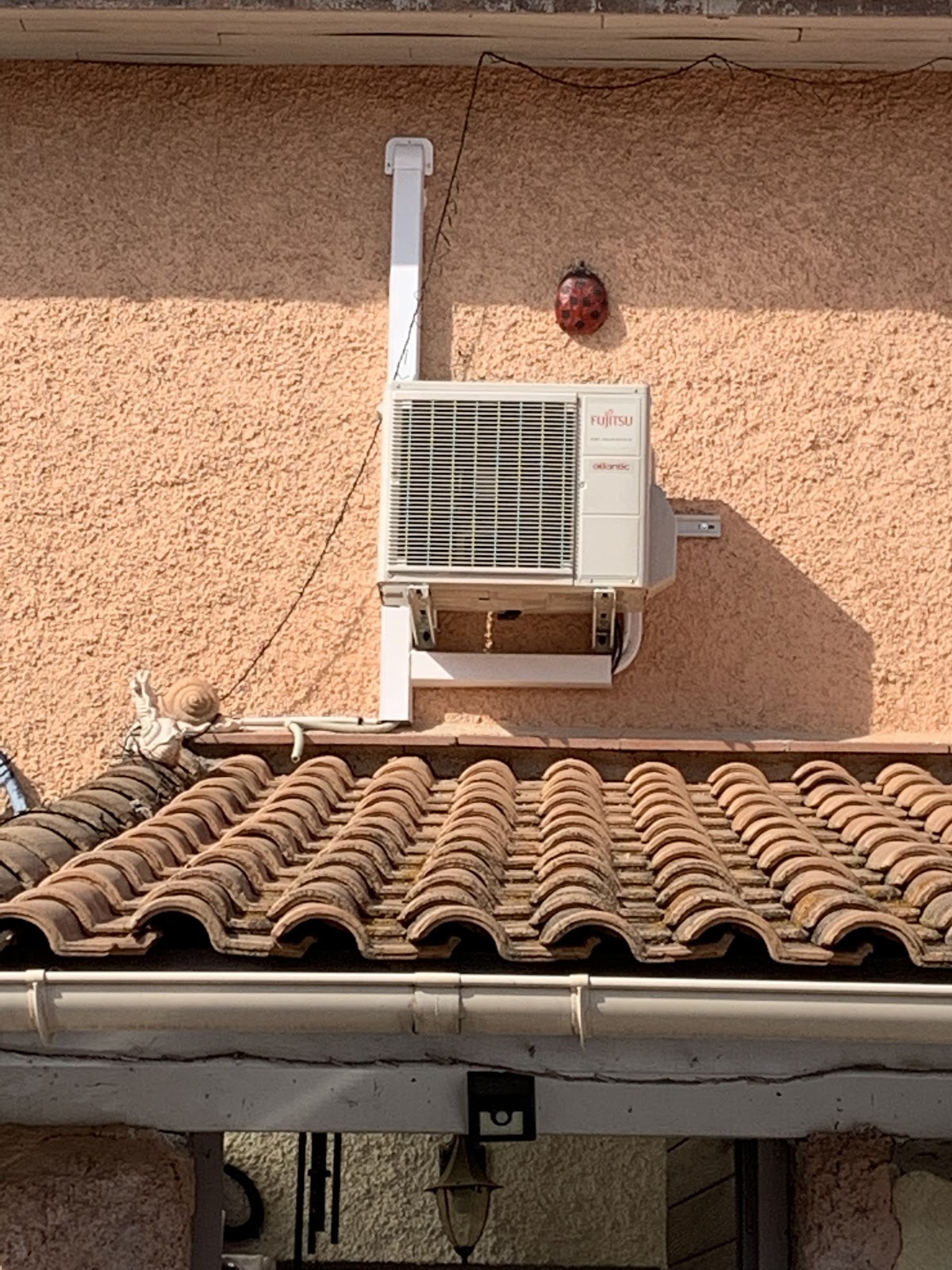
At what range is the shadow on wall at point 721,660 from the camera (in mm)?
7934

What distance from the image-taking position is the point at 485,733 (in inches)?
303

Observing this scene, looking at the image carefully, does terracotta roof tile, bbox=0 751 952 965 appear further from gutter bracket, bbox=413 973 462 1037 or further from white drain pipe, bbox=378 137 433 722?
white drain pipe, bbox=378 137 433 722

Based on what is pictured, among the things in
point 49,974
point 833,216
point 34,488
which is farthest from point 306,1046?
point 833,216

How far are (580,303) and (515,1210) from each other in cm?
452

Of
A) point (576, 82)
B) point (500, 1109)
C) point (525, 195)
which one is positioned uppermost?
point (576, 82)

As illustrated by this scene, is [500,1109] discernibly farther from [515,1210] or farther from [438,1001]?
[515,1210]

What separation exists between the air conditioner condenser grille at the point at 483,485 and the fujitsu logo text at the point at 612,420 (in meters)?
0.09

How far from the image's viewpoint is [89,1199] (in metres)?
5.23

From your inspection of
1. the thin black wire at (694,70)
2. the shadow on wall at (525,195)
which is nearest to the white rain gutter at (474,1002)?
the shadow on wall at (525,195)

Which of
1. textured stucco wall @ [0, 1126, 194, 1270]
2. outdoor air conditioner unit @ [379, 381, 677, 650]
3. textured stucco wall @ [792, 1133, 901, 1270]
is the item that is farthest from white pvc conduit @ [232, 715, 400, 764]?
textured stucco wall @ [792, 1133, 901, 1270]

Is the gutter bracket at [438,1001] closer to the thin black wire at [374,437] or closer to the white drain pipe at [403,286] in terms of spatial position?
the white drain pipe at [403,286]

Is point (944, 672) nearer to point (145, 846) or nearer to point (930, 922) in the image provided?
point (930, 922)

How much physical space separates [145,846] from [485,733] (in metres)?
2.14

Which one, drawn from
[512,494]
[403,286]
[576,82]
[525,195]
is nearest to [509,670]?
[512,494]
